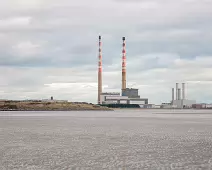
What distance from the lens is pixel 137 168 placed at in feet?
71.4

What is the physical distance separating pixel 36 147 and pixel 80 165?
10128mm

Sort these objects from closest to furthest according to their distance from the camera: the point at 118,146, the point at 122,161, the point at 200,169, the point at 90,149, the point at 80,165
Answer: the point at 200,169, the point at 80,165, the point at 122,161, the point at 90,149, the point at 118,146

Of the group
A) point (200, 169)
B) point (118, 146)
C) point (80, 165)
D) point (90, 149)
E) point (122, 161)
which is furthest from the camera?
point (118, 146)

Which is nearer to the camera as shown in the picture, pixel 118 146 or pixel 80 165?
pixel 80 165

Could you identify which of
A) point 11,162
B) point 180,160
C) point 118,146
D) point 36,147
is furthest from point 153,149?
point 11,162

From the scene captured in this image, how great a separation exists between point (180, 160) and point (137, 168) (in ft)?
13.1

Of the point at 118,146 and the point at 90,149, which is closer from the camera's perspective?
the point at 90,149

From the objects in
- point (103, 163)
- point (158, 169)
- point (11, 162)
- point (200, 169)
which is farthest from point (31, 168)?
point (200, 169)

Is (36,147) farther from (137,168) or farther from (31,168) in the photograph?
(137,168)

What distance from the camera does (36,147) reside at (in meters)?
32.2

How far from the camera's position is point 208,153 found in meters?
27.8

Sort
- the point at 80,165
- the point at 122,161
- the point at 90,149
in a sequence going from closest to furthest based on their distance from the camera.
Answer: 1. the point at 80,165
2. the point at 122,161
3. the point at 90,149

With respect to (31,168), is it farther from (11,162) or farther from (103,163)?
(103,163)

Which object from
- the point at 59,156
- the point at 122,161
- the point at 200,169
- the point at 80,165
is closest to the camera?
the point at 200,169
